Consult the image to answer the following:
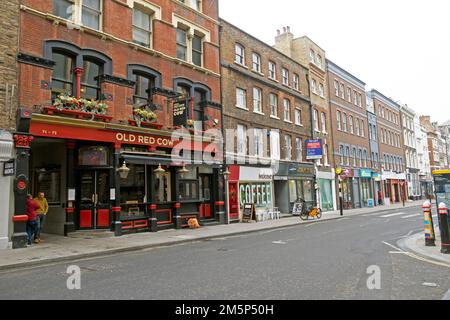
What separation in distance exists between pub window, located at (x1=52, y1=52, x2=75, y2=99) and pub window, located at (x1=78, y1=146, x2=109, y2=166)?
2.45 m

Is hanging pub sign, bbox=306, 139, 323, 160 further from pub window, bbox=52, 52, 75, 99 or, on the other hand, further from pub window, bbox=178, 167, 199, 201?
pub window, bbox=52, 52, 75, 99

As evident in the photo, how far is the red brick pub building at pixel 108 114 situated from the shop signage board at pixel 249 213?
7.55 ft

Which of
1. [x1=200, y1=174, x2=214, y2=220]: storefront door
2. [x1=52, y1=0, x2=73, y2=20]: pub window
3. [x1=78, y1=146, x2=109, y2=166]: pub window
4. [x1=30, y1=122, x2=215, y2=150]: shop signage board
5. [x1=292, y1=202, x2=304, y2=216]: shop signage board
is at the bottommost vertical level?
[x1=292, y1=202, x2=304, y2=216]: shop signage board

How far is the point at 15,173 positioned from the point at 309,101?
83.1ft

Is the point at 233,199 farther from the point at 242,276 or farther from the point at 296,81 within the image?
the point at 242,276

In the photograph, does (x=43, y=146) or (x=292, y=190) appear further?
(x=292, y=190)

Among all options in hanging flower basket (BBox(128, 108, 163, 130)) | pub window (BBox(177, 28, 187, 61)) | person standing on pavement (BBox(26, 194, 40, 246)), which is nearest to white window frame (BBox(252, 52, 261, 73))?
pub window (BBox(177, 28, 187, 61))

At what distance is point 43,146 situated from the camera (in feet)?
53.1

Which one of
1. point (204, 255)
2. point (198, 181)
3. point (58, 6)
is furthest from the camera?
point (198, 181)

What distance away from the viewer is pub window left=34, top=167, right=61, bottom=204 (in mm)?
15328

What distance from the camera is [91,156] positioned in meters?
15.1

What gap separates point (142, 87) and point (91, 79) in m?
2.64

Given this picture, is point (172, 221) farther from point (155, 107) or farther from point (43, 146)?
point (43, 146)
